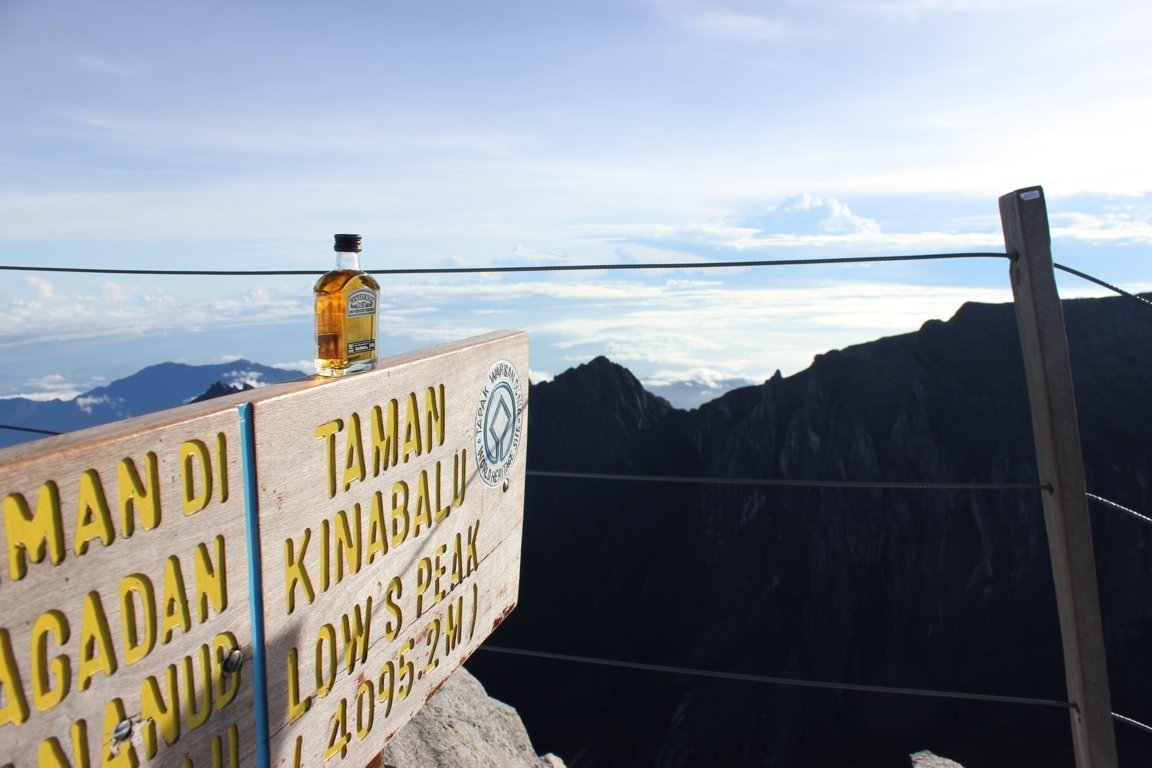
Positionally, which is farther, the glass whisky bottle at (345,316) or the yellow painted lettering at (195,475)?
the glass whisky bottle at (345,316)

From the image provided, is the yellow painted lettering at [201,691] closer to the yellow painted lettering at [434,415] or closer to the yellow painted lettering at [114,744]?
the yellow painted lettering at [114,744]

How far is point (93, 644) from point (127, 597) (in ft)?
0.34

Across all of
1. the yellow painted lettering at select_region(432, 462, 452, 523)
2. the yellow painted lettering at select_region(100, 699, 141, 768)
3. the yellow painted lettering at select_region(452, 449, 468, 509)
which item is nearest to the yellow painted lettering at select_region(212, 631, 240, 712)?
the yellow painted lettering at select_region(100, 699, 141, 768)

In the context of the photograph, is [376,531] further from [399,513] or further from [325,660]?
[325,660]

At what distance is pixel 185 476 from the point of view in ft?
5.93

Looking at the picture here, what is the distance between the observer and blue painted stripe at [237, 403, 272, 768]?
1.97 metres

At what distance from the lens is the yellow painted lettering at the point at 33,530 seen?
57.8 inches

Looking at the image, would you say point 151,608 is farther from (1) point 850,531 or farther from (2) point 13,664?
(1) point 850,531

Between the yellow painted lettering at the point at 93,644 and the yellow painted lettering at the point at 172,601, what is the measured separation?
12cm

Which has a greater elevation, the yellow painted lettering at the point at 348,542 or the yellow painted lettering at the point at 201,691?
the yellow painted lettering at the point at 348,542

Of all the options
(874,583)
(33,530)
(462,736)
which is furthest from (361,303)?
(874,583)

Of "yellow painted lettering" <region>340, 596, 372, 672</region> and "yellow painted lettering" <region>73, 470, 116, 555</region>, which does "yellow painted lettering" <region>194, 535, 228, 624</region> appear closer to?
"yellow painted lettering" <region>73, 470, 116, 555</region>

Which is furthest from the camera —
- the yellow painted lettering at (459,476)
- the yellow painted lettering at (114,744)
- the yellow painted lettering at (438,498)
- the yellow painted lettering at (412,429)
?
the yellow painted lettering at (459,476)

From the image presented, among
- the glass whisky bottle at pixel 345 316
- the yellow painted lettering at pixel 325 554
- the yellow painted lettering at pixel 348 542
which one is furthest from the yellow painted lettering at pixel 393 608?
the glass whisky bottle at pixel 345 316
